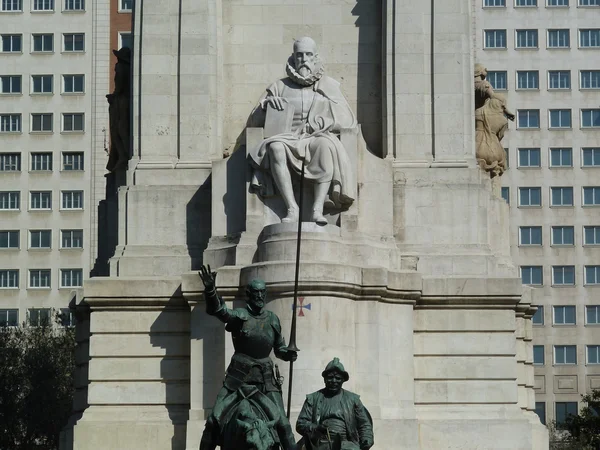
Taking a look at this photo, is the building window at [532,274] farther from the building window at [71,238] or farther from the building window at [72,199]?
the building window at [72,199]

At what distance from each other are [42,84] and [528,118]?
23.2 metres

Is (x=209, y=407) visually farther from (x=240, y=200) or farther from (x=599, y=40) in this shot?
(x=599, y=40)

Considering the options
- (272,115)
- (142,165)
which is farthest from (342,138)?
Answer: (142,165)

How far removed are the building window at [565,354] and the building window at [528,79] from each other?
12.2 metres

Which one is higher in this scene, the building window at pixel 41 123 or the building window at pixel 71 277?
the building window at pixel 41 123

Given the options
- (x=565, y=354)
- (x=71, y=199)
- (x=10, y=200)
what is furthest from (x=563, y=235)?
(x=10, y=200)

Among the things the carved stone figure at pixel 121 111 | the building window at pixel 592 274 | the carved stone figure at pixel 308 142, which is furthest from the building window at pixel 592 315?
the carved stone figure at pixel 308 142

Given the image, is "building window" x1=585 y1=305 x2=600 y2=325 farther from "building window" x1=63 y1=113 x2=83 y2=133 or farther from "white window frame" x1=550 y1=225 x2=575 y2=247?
"building window" x1=63 y1=113 x2=83 y2=133

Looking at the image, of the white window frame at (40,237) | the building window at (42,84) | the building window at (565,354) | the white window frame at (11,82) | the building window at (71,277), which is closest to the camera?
the building window at (565,354)

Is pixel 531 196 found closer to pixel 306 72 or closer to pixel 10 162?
pixel 10 162

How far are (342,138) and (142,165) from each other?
14.2ft

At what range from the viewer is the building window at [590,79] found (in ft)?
292

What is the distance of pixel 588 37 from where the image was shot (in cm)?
8894

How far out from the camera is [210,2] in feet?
130
